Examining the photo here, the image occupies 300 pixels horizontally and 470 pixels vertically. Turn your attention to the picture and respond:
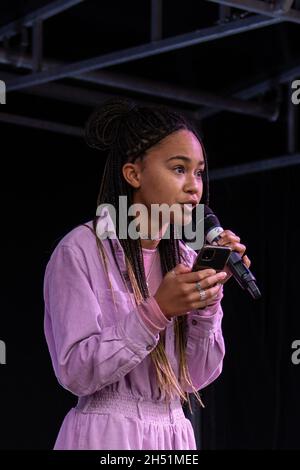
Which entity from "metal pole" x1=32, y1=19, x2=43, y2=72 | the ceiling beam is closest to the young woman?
the ceiling beam

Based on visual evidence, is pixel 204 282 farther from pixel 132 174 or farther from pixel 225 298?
pixel 225 298

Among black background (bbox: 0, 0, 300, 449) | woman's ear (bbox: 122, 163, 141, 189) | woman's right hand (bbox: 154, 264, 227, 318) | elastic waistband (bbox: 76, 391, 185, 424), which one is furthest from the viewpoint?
black background (bbox: 0, 0, 300, 449)

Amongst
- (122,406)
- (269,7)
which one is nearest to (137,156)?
(122,406)

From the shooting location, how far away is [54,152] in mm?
4238

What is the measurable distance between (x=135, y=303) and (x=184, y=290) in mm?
199

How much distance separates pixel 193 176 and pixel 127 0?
231 centimetres

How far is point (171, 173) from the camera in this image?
5.65 feet

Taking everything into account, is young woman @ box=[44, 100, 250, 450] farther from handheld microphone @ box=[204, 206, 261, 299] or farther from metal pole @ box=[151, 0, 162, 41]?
metal pole @ box=[151, 0, 162, 41]

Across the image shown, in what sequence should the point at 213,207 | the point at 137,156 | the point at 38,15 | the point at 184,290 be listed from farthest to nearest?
the point at 213,207 → the point at 38,15 → the point at 137,156 → the point at 184,290

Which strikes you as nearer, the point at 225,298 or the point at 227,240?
the point at 227,240

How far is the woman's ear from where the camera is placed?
179 cm

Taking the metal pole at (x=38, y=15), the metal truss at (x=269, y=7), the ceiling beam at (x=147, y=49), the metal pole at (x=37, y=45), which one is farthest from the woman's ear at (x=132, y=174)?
the metal pole at (x=37, y=45)

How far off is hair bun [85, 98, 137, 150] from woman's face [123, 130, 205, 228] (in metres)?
0.09

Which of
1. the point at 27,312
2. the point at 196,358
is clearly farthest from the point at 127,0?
the point at 196,358
